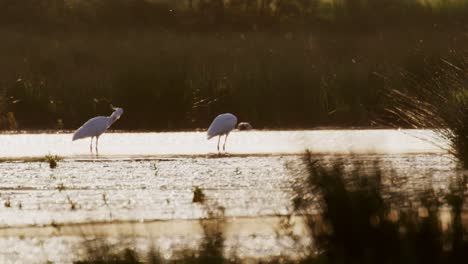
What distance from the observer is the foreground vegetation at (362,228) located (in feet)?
26.8

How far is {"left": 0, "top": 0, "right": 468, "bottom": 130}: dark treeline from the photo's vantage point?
88.5 ft

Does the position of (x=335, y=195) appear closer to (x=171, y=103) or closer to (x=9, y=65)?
(x=171, y=103)

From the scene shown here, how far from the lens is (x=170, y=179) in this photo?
17328 millimetres

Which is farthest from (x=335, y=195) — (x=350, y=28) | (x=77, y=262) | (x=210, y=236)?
(x=350, y=28)

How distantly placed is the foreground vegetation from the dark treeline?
1379cm

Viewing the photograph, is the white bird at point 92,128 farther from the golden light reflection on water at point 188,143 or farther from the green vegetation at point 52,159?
the green vegetation at point 52,159

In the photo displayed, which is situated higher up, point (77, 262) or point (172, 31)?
point (172, 31)

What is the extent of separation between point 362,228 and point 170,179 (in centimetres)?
910

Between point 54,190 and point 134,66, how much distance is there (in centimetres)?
1245

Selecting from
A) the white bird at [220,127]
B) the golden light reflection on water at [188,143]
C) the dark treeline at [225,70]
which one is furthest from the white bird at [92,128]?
the dark treeline at [225,70]

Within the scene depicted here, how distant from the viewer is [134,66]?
28.4 m

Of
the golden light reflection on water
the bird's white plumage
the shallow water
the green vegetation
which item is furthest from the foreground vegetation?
the bird's white plumage

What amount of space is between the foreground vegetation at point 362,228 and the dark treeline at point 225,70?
13.8 meters

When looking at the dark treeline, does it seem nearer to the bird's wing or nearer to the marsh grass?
the bird's wing
